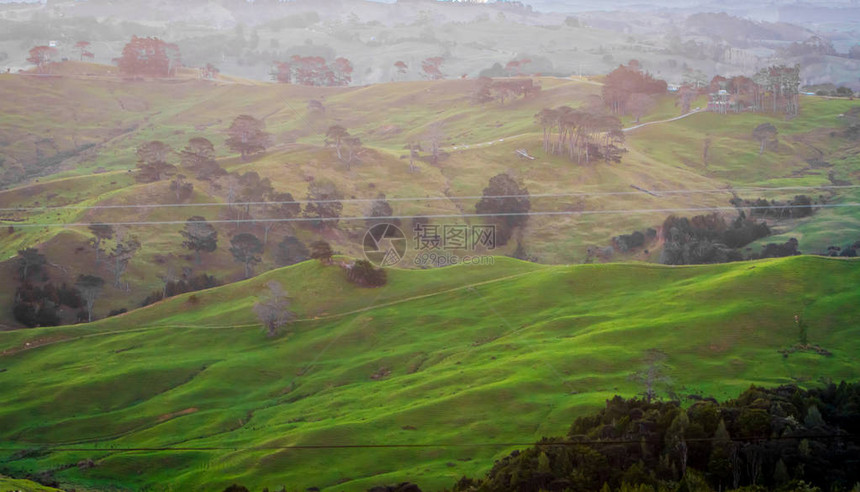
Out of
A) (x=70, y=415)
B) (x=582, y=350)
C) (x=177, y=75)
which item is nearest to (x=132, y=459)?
(x=70, y=415)

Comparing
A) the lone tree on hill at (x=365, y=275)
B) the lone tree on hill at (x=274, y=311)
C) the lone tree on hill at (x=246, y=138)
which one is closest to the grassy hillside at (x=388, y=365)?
the lone tree on hill at (x=365, y=275)

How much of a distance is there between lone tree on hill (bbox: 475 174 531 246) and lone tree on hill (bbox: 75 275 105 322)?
48.4 meters

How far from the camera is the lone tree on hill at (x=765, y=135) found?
13125cm

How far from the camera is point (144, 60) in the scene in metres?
191

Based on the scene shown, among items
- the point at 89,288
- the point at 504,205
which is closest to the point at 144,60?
the point at 504,205

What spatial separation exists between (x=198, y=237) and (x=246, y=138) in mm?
39095

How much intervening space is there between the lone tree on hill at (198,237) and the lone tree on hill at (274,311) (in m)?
30.8

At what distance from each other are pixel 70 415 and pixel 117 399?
10.2 ft

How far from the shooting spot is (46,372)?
5347 cm

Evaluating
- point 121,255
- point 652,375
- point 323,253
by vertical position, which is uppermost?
point 323,253

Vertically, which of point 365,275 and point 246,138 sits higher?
point 246,138

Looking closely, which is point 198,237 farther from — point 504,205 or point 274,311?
point 504,205

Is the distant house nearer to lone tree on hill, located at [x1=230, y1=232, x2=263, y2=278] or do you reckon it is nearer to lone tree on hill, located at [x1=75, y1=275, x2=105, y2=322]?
lone tree on hill, located at [x1=230, y1=232, x2=263, y2=278]

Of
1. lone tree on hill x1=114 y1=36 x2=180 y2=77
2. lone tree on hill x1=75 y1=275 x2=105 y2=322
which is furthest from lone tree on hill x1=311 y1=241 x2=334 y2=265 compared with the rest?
lone tree on hill x1=114 y1=36 x2=180 y2=77
